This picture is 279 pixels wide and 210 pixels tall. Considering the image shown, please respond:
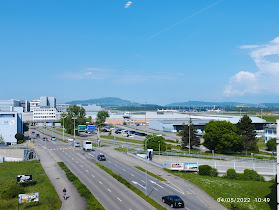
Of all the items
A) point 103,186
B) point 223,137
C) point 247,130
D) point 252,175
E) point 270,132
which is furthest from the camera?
point 270,132

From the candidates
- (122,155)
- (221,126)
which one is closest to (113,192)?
(122,155)

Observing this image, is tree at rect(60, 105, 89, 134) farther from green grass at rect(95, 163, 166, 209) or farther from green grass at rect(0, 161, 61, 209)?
green grass at rect(95, 163, 166, 209)

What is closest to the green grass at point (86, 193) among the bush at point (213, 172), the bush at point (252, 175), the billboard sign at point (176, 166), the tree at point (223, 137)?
the billboard sign at point (176, 166)

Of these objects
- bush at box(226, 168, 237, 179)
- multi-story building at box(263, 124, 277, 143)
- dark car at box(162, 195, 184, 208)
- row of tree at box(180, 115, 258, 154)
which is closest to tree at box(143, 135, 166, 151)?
row of tree at box(180, 115, 258, 154)

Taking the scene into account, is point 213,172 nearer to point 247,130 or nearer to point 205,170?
point 205,170

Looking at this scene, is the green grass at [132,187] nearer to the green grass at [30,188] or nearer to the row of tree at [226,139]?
the green grass at [30,188]

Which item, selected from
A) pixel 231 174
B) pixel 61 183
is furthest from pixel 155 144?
pixel 61 183
